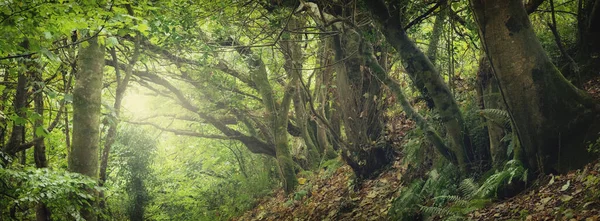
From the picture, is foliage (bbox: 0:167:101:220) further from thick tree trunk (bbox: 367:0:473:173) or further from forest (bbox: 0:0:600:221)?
thick tree trunk (bbox: 367:0:473:173)

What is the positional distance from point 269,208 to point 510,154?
23.0 ft

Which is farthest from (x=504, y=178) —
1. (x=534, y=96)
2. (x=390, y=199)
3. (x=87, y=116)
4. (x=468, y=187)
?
(x=87, y=116)

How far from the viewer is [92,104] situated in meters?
6.89

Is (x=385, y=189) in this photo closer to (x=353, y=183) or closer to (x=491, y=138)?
(x=353, y=183)

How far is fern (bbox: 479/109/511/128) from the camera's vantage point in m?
5.27

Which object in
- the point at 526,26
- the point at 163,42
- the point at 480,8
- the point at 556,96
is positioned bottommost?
the point at 556,96

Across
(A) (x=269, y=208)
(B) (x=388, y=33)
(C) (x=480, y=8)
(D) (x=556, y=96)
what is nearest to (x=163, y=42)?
(A) (x=269, y=208)

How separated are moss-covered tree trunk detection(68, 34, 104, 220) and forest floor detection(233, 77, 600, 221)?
13.0 ft

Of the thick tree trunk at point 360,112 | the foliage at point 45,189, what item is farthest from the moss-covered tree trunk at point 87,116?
the thick tree trunk at point 360,112

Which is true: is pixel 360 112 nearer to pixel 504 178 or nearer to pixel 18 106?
pixel 504 178

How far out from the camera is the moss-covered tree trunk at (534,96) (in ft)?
15.1

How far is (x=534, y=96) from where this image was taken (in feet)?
15.4

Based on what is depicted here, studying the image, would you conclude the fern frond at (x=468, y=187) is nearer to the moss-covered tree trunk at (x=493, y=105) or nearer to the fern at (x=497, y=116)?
the moss-covered tree trunk at (x=493, y=105)

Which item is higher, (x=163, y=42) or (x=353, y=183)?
(x=163, y=42)
